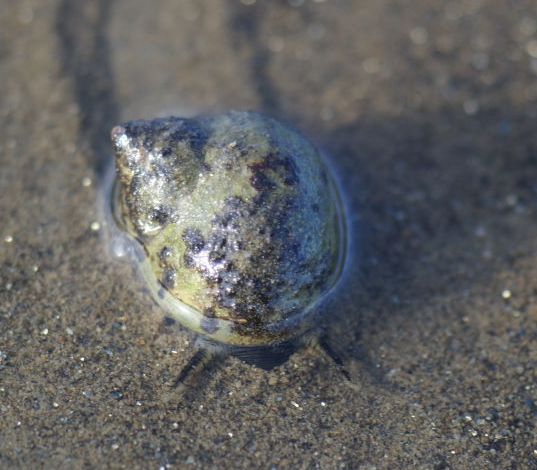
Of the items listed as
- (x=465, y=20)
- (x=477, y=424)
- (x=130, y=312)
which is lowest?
(x=477, y=424)

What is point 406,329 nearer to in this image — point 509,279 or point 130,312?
point 509,279

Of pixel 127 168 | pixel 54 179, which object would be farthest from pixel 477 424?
pixel 54 179

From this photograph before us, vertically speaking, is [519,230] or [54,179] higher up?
[54,179]

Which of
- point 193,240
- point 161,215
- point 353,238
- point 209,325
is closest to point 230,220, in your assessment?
point 193,240

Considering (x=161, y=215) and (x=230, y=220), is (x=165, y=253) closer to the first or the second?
(x=161, y=215)

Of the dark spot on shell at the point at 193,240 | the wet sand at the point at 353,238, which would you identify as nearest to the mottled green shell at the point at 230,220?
the dark spot on shell at the point at 193,240

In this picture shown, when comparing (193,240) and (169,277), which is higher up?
(193,240)

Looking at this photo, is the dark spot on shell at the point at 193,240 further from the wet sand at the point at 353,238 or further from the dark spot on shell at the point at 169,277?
the wet sand at the point at 353,238
